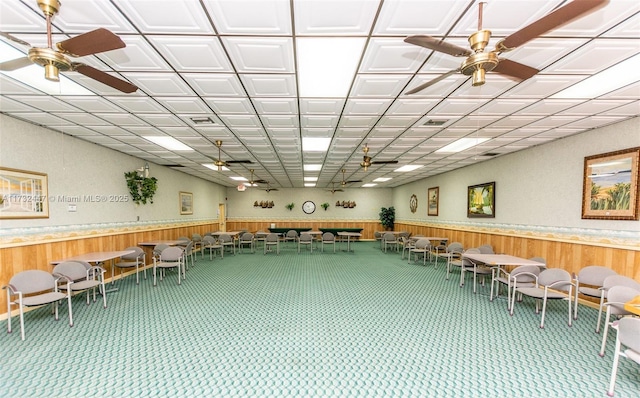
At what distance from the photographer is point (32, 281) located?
3.94 meters

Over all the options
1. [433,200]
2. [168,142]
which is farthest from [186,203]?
[433,200]

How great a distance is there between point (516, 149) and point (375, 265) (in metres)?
5.05

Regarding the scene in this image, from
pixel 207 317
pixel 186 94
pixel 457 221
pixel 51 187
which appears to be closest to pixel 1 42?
pixel 186 94

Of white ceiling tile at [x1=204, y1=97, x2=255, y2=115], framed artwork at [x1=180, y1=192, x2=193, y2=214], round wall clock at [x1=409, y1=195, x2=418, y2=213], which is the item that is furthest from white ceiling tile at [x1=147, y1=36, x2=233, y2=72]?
round wall clock at [x1=409, y1=195, x2=418, y2=213]

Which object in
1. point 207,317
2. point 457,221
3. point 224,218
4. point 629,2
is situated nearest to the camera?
point 629,2

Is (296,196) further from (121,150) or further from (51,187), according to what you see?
(51,187)

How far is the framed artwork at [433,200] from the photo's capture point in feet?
36.0

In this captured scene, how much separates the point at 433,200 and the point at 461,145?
5345 millimetres

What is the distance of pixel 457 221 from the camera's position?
951 centimetres

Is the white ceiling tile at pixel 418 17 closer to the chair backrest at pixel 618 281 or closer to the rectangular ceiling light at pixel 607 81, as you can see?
the rectangular ceiling light at pixel 607 81

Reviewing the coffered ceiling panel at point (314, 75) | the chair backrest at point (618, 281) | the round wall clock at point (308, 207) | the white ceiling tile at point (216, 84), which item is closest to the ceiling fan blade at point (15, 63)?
the coffered ceiling panel at point (314, 75)

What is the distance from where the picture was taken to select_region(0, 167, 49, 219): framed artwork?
430 centimetres

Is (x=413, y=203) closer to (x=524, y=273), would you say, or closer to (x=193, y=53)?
(x=524, y=273)

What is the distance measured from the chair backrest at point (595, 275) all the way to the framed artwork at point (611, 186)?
99 centimetres
